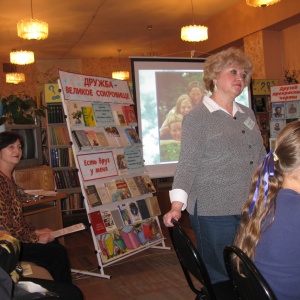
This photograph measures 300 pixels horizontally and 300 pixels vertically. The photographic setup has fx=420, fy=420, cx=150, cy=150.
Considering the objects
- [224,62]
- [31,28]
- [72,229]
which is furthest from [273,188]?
[31,28]

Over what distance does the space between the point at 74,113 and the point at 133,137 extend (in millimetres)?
719

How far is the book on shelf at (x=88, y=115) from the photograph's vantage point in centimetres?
382

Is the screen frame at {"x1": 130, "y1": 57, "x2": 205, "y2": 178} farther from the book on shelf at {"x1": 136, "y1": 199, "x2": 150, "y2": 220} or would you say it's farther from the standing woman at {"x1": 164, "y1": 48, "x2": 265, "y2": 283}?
the standing woman at {"x1": 164, "y1": 48, "x2": 265, "y2": 283}

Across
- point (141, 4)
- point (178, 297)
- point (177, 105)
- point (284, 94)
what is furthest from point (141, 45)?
point (178, 297)

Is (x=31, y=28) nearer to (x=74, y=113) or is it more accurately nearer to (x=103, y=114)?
(x=103, y=114)

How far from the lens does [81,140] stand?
371 centimetres

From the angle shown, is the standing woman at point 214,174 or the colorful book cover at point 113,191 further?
the colorful book cover at point 113,191

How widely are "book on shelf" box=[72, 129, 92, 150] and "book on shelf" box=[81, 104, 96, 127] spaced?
12 centimetres

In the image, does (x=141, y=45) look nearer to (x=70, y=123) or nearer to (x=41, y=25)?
(x=41, y=25)

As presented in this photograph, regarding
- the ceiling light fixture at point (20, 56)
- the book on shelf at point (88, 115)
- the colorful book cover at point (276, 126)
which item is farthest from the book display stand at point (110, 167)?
the ceiling light fixture at point (20, 56)

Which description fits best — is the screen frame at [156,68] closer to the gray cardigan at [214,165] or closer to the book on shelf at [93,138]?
the book on shelf at [93,138]

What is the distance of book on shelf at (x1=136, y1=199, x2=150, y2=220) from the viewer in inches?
164

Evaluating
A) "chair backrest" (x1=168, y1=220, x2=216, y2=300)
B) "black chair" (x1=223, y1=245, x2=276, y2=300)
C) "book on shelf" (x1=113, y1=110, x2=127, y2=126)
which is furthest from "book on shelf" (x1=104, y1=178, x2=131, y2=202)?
"black chair" (x1=223, y1=245, x2=276, y2=300)

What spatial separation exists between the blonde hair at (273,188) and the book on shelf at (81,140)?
251 centimetres
